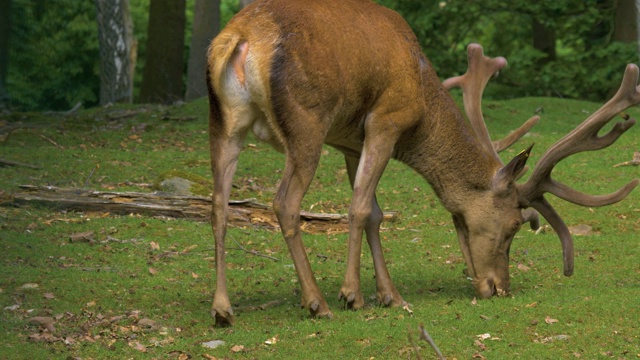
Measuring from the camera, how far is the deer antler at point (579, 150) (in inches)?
339

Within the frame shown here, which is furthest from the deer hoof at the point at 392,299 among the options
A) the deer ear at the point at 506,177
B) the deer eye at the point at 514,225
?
the deer ear at the point at 506,177

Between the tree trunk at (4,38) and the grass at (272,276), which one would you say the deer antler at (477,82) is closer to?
the grass at (272,276)

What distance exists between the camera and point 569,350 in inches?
284

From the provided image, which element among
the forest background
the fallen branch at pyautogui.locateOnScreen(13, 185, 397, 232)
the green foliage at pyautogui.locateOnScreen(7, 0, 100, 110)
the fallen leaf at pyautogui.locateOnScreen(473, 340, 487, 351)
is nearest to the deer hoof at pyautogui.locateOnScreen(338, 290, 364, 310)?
the fallen leaf at pyautogui.locateOnScreen(473, 340, 487, 351)

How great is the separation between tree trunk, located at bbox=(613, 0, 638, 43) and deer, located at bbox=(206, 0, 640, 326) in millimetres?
11456

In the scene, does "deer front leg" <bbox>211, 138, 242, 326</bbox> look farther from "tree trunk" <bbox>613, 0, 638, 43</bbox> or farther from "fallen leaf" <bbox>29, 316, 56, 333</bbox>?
"tree trunk" <bbox>613, 0, 638, 43</bbox>

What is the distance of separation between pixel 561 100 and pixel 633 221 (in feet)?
25.3

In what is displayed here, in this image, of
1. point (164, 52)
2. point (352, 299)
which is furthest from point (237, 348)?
point (164, 52)

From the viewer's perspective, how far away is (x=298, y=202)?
8102 millimetres

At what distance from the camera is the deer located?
7945 mm

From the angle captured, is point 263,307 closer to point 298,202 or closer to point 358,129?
point 298,202

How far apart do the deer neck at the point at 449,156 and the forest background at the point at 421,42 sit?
11.6 metres

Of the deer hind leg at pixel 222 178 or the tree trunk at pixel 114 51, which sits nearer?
the deer hind leg at pixel 222 178

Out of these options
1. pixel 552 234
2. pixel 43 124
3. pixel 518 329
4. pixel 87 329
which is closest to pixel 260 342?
pixel 87 329
